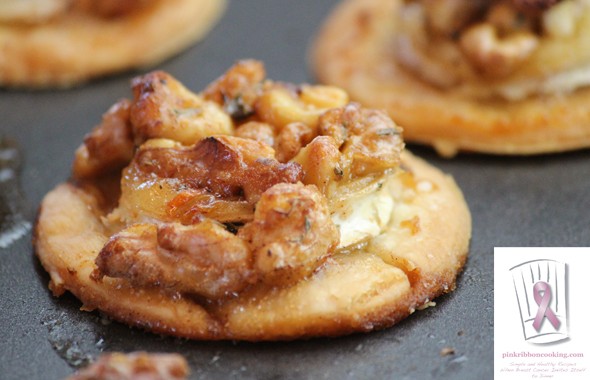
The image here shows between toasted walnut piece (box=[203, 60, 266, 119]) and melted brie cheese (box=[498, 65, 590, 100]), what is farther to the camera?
melted brie cheese (box=[498, 65, 590, 100])

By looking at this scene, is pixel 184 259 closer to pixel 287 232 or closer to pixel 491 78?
pixel 287 232

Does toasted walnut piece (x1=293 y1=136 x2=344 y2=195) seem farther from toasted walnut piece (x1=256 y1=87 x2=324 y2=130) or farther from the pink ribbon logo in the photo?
the pink ribbon logo

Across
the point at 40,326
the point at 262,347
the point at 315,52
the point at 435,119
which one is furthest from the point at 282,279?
the point at 315,52

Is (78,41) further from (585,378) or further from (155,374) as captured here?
(585,378)

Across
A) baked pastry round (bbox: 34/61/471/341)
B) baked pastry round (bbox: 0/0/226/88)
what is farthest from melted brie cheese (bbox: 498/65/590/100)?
baked pastry round (bbox: 0/0/226/88)

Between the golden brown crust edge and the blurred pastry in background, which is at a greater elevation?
the blurred pastry in background

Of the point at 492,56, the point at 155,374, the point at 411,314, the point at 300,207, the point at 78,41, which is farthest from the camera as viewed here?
the point at 78,41

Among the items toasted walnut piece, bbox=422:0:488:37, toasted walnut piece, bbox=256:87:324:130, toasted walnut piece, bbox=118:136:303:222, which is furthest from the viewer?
toasted walnut piece, bbox=422:0:488:37
